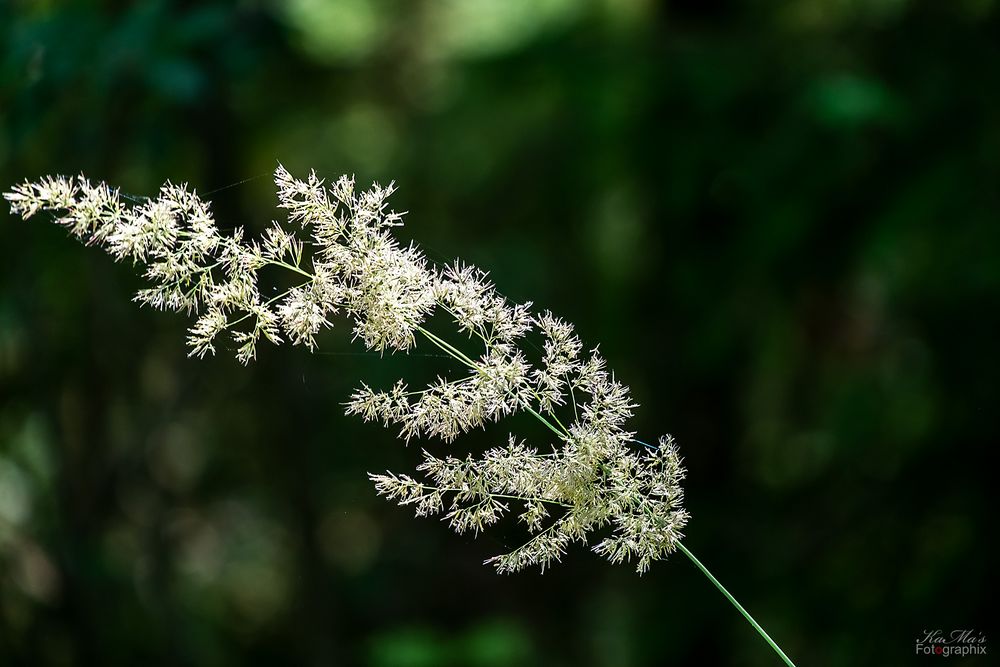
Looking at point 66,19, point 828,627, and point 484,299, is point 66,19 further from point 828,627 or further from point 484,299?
point 828,627

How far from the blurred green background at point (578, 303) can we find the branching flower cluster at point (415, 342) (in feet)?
0.32

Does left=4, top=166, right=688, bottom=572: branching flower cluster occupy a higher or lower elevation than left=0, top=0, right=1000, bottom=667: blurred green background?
lower

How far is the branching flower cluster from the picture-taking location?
0.46 m

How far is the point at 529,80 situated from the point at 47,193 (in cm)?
152

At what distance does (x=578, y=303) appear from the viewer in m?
2.82

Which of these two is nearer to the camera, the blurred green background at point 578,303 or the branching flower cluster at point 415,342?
the branching flower cluster at point 415,342

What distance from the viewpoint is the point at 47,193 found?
441mm

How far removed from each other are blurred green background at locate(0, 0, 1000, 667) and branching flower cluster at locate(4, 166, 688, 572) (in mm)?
98

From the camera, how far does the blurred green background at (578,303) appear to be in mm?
1411

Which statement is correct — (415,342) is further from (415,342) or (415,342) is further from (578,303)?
(578,303)

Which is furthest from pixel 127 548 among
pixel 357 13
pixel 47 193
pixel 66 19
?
pixel 47 193

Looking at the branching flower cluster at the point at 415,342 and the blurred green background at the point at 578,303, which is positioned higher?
the blurred green background at the point at 578,303

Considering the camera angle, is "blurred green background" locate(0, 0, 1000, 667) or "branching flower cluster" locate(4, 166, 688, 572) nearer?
"branching flower cluster" locate(4, 166, 688, 572)

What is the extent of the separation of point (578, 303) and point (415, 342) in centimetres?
238
